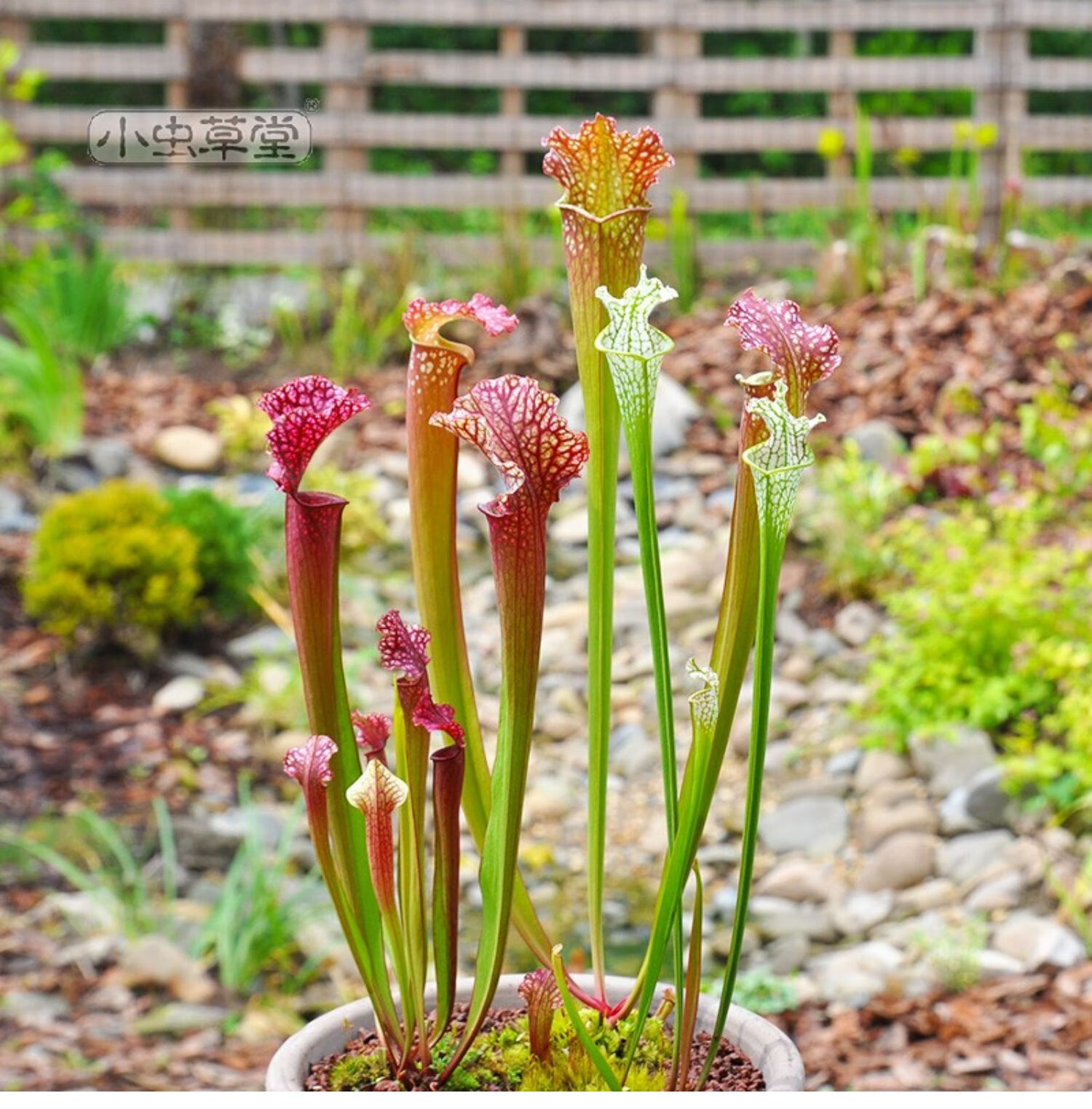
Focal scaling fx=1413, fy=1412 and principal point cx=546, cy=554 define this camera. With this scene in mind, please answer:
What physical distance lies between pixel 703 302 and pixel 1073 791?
371cm

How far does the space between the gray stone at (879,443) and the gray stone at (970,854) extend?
1677 millimetres

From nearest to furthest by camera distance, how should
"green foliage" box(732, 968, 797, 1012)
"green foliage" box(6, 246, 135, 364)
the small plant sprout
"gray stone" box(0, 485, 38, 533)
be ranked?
the small plant sprout, "green foliage" box(732, 968, 797, 1012), "gray stone" box(0, 485, 38, 533), "green foliage" box(6, 246, 135, 364)

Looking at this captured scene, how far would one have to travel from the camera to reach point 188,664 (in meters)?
3.81

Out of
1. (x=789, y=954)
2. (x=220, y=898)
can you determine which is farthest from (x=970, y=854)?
(x=220, y=898)

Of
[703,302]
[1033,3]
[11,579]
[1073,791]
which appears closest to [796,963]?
[1073,791]

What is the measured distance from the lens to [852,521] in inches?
149

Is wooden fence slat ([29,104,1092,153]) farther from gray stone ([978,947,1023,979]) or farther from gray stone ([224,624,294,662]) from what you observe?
gray stone ([978,947,1023,979])

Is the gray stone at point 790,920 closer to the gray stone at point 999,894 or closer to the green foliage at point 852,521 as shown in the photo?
the gray stone at point 999,894

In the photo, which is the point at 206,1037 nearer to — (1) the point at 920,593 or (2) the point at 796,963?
(2) the point at 796,963

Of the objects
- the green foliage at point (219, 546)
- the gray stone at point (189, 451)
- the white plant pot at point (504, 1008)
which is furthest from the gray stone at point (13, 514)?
the white plant pot at point (504, 1008)

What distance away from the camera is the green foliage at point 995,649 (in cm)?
294

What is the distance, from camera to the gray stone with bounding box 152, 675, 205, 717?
11.8 feet

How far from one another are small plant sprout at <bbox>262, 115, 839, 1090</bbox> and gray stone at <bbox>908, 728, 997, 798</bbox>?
2219 millimetres

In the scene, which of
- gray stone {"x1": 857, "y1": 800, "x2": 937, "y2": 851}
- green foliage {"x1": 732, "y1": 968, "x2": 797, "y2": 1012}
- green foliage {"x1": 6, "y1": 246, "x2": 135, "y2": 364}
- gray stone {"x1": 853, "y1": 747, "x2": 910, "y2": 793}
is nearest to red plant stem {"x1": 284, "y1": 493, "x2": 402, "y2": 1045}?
green foliage {"x1": 732, "y1": 968, "x2": 797, "y2": 1012}
